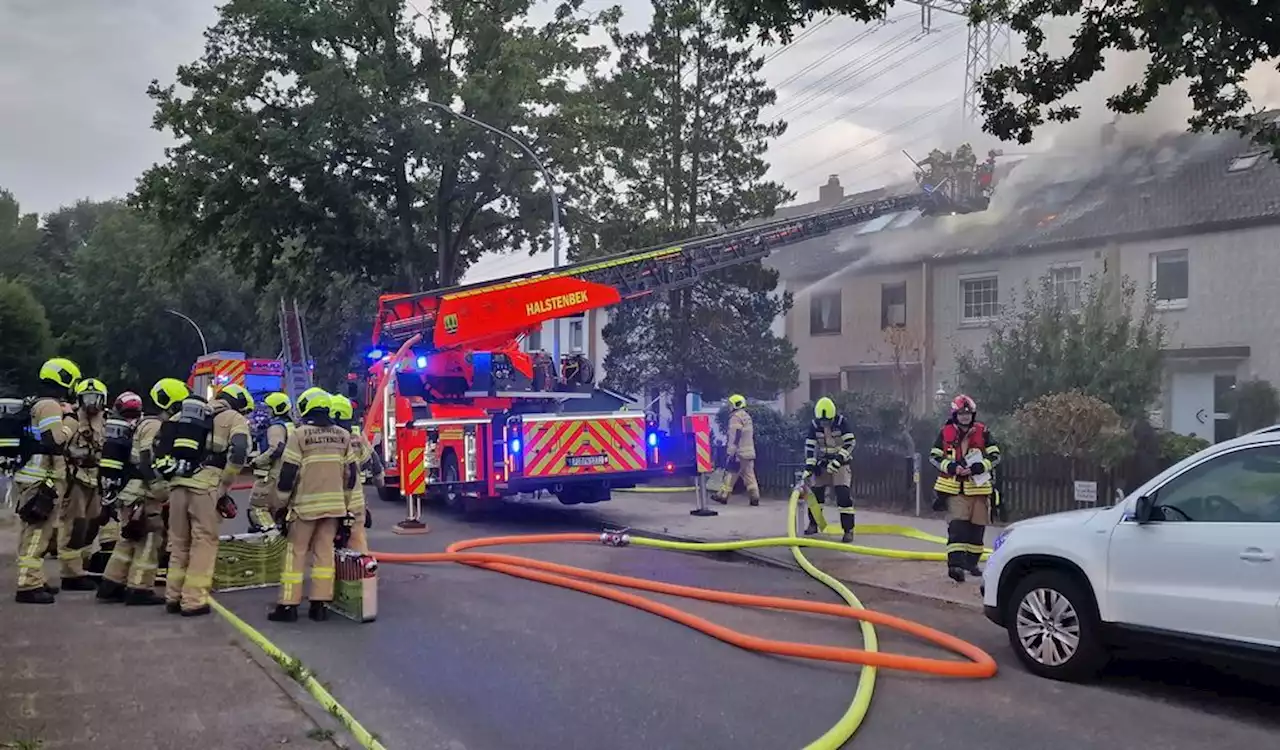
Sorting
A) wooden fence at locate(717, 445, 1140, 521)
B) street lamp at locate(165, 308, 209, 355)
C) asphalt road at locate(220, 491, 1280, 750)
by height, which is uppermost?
street lamp at locate(165, 308, 209, 355)

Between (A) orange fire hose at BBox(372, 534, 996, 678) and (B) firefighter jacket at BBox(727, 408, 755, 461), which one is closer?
(A) orange fire hose at BBox(372, 534, 996, 678)

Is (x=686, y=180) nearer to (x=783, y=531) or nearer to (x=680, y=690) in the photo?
(x=783, y=531)

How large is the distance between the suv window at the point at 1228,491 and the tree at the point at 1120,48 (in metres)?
3.24

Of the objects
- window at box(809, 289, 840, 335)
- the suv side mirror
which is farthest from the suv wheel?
window at box(809, 289, 840, 335)

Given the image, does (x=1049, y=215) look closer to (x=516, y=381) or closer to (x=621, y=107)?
(x=621, y=107)

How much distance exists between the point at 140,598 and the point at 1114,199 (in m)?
19.4

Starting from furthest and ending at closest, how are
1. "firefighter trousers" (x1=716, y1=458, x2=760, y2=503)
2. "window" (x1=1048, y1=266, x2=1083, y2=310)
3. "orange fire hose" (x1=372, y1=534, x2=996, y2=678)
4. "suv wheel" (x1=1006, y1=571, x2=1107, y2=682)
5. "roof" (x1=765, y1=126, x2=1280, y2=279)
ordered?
"roof" (x1=765, y1=126, x2=1280, y2=279), "window" (x1=1048, y1=266, x2=1083, y2=310), "firefighter trousers" (x1=716, y1=458, x2=760, y2=503), "orange fire hose" (x1=372, y1=534, x2=996, y2=678), "suv wheel" (x1=1006, y1=571, x2=1107, y2=682)

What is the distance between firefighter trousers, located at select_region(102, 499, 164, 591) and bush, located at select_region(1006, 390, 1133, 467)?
979 cm

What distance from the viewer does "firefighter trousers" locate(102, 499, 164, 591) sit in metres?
8.16

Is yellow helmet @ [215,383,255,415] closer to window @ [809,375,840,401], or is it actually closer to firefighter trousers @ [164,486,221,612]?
firefighter trousers @ [164,486,221,612]

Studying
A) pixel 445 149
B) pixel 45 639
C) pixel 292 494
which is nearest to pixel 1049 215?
pixel 445 149

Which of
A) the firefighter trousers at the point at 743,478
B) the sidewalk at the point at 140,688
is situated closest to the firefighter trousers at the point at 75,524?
the sidewalk at the point at 140,688

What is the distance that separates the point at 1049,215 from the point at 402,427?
590 inches

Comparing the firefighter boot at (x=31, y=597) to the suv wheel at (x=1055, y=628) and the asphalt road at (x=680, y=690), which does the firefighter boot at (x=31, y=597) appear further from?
the suv wheel at (x=1055, y=628)
